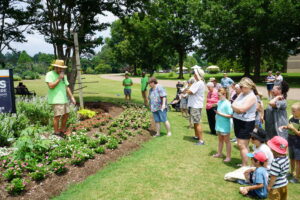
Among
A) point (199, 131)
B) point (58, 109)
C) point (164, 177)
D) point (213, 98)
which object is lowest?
point (164, 177)

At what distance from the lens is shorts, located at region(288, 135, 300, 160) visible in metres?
4.71

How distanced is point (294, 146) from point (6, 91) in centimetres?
723

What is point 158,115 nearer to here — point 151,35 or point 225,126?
point 225,126

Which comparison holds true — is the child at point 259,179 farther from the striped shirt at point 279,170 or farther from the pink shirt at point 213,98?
the pink shirt at point 213,98

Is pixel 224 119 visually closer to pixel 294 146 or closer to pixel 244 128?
pixel 244 128

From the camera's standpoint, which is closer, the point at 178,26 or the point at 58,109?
the point at 58,109

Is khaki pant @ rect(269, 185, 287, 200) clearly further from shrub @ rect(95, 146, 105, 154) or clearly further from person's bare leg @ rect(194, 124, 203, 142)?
shrub @ rect(95, 146, 105, 154)

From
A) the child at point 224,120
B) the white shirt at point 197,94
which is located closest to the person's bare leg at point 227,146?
the child at point 224,120

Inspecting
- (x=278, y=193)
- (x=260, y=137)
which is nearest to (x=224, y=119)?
(x=260, y=137)

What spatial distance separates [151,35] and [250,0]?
20.8 m

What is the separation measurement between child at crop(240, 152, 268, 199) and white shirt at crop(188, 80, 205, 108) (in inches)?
112

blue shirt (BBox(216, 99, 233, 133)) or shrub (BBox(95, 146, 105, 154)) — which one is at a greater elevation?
blue shirt (BBox(216, 99, 233, 133))

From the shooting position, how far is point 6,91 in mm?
6688

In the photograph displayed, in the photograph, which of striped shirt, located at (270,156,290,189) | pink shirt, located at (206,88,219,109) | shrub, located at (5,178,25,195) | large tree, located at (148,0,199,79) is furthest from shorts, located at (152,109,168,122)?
large tree, located at (148,0,199,79)
